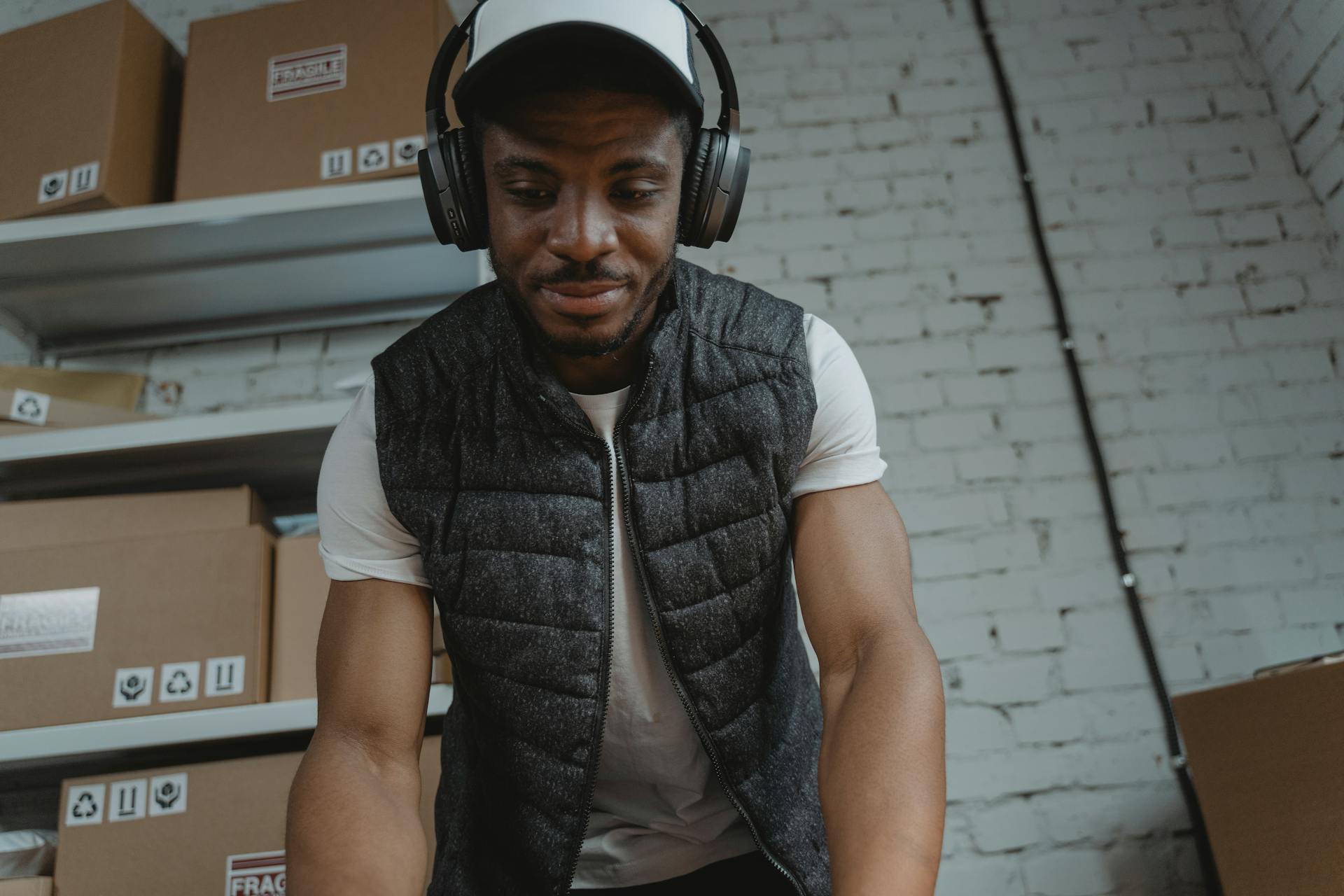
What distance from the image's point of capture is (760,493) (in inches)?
40.3

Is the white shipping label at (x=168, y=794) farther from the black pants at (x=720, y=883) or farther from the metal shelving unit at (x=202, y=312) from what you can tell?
the black pants at (x=720, y=883)

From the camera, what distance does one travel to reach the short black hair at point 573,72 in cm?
89

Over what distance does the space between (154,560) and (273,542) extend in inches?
6.5

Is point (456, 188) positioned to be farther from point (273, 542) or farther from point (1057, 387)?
point (1057, 387)

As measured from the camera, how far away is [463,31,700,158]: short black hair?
89 cm

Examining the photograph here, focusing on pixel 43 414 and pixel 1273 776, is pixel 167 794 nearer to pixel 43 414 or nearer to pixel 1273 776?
pixel 43 414

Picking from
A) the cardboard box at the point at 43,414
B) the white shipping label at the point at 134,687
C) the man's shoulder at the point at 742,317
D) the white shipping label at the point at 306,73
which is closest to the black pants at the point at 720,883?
the man's shoulder at the point at 742,317

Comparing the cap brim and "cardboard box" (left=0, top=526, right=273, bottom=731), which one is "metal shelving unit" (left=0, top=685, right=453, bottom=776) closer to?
"cardboard box" (left=0, top=526, right=273, bottom=731)

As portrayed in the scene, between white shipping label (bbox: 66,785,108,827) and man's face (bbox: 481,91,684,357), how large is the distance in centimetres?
100

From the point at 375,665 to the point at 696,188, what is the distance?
0.57m

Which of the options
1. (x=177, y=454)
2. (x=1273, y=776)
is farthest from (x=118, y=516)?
(x=1273, y=776)

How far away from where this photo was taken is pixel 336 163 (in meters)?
1.63

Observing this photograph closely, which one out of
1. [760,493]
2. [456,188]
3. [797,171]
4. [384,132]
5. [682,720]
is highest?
[797,171]

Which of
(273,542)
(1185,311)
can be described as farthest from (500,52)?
(1185,311)
